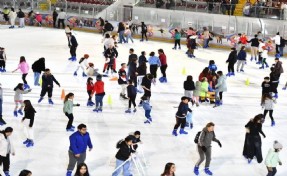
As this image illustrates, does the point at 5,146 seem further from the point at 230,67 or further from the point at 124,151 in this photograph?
the point at 230,67

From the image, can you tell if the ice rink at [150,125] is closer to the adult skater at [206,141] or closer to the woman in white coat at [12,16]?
the adult skater at [206,141]

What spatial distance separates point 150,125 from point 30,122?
396 centimetres

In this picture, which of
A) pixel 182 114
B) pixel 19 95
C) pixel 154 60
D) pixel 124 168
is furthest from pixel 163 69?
pixel 124 168

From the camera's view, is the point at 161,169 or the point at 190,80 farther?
the point at 190,80

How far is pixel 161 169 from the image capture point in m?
12.6

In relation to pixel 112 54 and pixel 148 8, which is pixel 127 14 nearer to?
pixel 148 8

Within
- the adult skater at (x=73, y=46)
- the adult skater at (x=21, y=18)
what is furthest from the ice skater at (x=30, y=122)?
the adult skater at (x=21, y=18)

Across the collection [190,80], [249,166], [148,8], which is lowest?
[249,166]

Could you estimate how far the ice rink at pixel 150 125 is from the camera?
12.8 m

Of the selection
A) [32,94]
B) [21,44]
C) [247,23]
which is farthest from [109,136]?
[247,23]

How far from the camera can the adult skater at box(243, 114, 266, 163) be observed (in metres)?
13.0

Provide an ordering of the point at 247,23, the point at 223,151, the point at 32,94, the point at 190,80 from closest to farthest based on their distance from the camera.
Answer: the point at 223,151, the point at 190,80, the point at 32,94, the point at 247,23

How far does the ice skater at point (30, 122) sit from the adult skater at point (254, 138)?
4815 millimetres

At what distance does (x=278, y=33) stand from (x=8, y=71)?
42.5 feet
